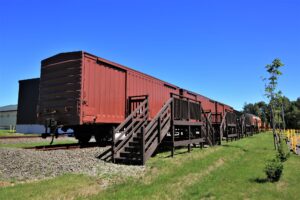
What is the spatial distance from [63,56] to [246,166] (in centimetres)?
1059

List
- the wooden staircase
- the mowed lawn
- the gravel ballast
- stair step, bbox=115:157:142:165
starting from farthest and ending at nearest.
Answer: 1. the wooden staircase
2. stair step, bbox=115:157:142:165
3. the gravel ballast
4. the mowed lawn

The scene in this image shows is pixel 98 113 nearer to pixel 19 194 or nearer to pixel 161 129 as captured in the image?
pixel 161 129

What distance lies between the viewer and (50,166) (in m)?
9.09

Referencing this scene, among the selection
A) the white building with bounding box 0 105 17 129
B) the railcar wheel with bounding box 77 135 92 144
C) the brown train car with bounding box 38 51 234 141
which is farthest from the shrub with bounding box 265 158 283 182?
the white building with bounding box 0 105 17 129

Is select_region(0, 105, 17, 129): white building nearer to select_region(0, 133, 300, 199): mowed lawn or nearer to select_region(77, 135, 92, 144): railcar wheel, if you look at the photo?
select_region(77, 135, 92, 144): railcar wheel

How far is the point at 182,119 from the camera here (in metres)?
15.1

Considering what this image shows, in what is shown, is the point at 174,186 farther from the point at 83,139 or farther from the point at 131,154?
the point at 83,139

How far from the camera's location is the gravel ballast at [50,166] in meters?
8.40

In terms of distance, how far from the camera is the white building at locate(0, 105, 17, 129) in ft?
230

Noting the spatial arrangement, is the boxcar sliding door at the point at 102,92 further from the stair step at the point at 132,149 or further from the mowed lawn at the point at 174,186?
the mowed lawn at the point at 174,186

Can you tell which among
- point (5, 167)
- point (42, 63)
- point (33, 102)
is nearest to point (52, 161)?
point (5, 167)

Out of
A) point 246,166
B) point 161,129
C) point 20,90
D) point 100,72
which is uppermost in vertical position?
point 20,90

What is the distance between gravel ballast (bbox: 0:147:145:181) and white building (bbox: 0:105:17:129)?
6537cm

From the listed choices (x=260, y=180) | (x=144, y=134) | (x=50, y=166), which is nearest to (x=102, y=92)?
(x=144, y=134)
